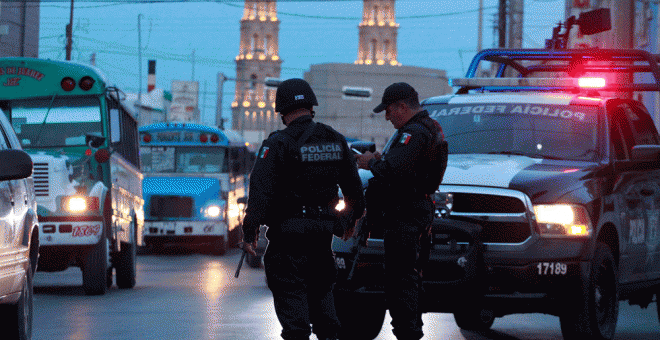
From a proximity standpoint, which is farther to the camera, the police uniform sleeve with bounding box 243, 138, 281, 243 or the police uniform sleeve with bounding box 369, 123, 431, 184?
the police uniform sleeve with bounding box 369, 123, 431, 184

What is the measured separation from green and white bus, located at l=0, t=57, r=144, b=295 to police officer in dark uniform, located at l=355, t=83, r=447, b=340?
8.15 meters

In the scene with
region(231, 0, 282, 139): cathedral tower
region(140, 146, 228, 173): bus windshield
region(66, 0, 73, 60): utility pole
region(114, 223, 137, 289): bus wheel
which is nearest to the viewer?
region(114, 223, 137, 289): bus wheel

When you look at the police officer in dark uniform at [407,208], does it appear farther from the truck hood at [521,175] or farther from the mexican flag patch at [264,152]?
the mexican flag patch at [264,152]

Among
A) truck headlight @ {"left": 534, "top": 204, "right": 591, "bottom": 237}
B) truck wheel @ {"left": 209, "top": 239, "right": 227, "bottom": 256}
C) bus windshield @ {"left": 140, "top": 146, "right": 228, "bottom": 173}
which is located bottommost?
truck wheel @ {"left": 209, "top": 239, "right": 227, "bottom": 256}

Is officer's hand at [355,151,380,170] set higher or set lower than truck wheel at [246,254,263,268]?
higher

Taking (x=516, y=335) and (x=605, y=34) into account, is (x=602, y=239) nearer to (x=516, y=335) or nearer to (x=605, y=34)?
(x=516, y=335)

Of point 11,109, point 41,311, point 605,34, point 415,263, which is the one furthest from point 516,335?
point 605,34

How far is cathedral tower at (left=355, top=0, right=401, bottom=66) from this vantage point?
7697 inches

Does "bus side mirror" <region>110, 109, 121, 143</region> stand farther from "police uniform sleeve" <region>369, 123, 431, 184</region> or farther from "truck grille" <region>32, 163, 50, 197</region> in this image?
"police uniform sleeve" <region>369, 123, 431, 184</region>

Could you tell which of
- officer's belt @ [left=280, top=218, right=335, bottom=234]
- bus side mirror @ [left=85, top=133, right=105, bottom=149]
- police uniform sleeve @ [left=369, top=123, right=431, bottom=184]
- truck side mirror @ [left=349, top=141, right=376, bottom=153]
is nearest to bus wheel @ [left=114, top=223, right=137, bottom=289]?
bus side mirror @ [left=85, top=133, right=105, bottom=149]

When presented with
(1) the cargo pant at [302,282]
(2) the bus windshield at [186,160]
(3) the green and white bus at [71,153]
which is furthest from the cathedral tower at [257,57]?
(1) the cargo pant at [302,282]

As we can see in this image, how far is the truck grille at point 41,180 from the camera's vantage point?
16.1 metres

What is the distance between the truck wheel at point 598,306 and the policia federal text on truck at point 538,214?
0.01 meters

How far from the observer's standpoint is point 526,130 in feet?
35.1
